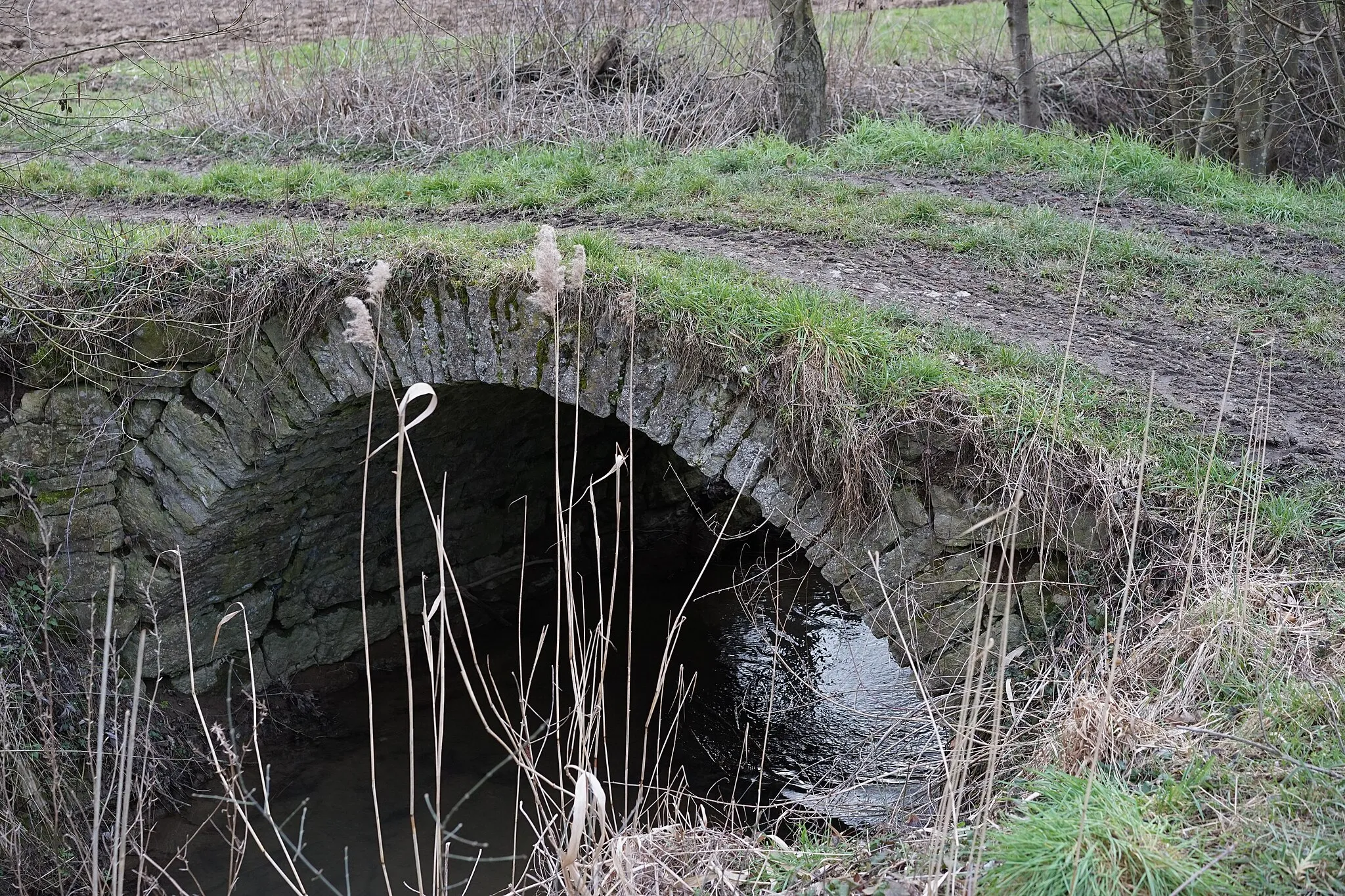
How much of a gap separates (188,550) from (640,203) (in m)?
3.23

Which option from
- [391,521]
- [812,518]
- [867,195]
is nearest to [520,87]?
[867,195]

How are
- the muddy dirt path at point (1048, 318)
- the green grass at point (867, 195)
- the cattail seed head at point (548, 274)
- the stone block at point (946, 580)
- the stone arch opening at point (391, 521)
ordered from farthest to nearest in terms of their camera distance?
1. the green grass at point (867, 195)
2. the stone arch opening at point (391, 521)
3. the muddy dirt path at point (1048, 318)
4. the stone block at point (946, 580)
5. the cattail seed head at point (548, 274)

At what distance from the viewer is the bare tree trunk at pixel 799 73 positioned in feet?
24.7

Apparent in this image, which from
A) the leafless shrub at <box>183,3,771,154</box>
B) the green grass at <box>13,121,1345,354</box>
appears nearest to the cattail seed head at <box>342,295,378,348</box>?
the green grass at <box>13,121,1345,354</box>

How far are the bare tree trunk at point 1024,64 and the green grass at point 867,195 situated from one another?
71 centimetres

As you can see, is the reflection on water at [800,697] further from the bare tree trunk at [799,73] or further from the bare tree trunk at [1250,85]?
the bare tree trunk at [1250,85]

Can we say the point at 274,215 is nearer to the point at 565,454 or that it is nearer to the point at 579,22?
the point at 565,454

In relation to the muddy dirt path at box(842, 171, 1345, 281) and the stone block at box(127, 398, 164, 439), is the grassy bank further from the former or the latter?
the muddy dirt path at box(842, 171, 1345, 281)

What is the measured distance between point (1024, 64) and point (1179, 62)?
5.20ft

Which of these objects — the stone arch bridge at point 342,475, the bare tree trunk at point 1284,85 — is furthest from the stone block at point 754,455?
the bare tree trunk at point 1284,85

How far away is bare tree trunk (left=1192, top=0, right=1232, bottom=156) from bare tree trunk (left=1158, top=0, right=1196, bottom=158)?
15 cm

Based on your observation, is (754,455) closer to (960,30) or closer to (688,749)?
(688,749)

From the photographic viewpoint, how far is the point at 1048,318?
496 cm

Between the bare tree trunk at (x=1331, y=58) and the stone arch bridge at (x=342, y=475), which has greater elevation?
the bare tree trunk at (x=1331, y=58)
